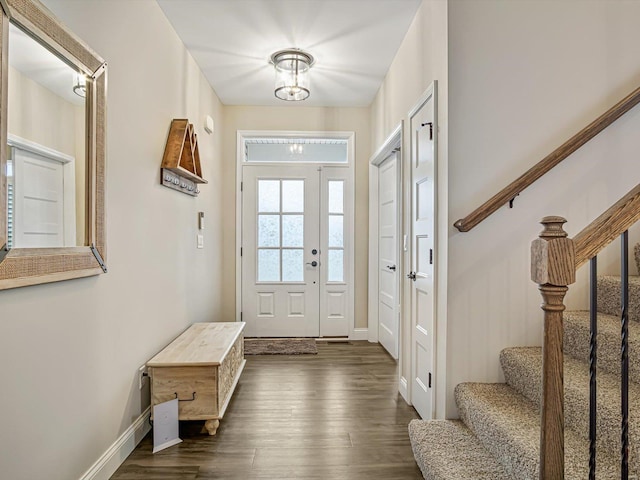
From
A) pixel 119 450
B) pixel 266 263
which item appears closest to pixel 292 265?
pixel 266 263

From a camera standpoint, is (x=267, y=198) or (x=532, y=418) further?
(x=267, y=198)

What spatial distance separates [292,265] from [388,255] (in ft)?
3.80

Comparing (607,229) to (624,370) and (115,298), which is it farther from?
(115,298)

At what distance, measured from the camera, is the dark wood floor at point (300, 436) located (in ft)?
6.44

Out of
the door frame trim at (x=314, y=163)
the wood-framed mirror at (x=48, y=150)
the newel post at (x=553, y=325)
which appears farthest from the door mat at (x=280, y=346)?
the newel post at (x=553, y=325)

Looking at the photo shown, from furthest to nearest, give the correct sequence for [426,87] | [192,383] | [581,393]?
[426,87] → [192,383] → [581,393]

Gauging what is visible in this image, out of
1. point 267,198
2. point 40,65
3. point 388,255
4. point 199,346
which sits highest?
point 40,65

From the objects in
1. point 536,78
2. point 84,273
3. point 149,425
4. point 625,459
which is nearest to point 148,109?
point 84,273

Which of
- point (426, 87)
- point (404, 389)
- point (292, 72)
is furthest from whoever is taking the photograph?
point (292, 72)

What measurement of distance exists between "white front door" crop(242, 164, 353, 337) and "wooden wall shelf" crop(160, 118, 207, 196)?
1392mm

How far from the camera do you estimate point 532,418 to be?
164 cm

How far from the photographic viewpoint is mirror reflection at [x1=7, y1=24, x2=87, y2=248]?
50.9 inches

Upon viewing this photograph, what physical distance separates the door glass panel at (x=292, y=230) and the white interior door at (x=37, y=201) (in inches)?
119

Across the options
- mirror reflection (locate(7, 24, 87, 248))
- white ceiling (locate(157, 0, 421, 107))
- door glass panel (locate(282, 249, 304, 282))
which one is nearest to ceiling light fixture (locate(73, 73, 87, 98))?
mirror reflection (locate(7, 24, 87, 248))
